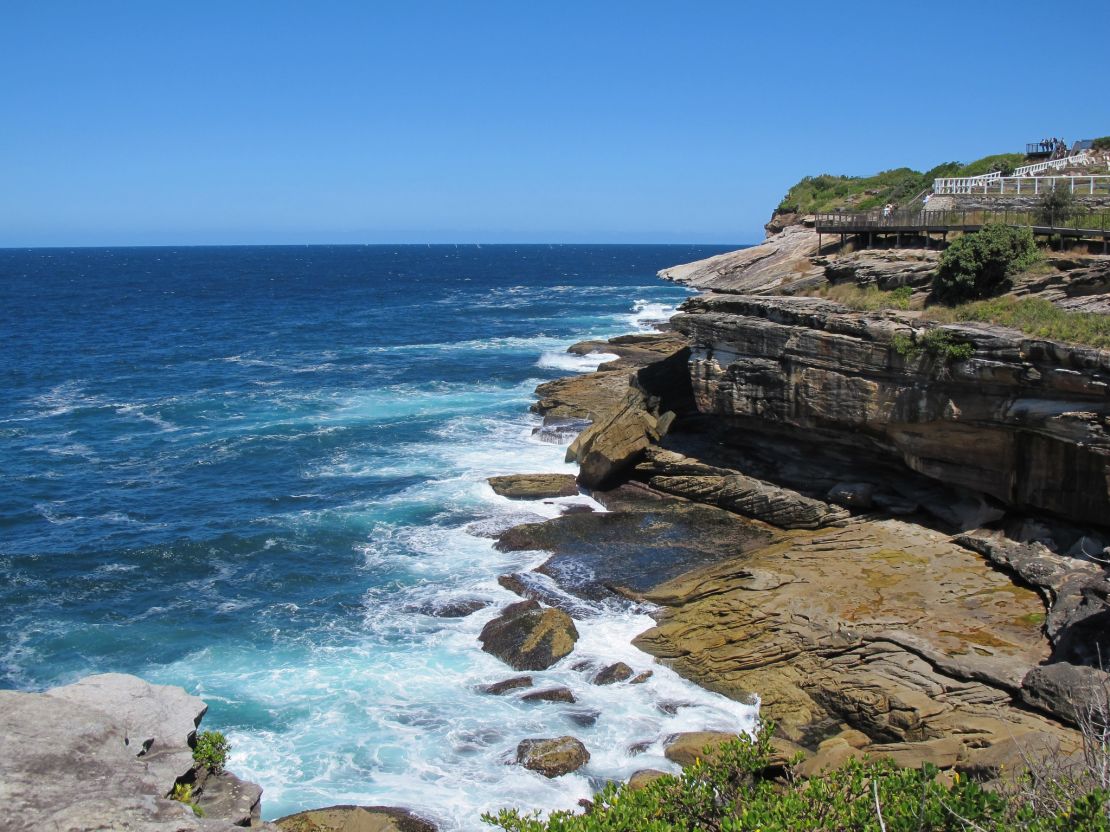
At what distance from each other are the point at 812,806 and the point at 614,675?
1049 cm

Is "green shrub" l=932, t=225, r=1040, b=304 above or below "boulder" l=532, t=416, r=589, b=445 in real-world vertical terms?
above

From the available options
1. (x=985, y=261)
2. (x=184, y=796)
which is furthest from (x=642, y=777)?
(x=985, y=261)

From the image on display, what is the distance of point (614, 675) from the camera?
21.8m

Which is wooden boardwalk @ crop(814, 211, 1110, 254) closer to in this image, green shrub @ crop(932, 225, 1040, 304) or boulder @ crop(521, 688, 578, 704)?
green shrub @ crop(932, 225, 1040, 304)

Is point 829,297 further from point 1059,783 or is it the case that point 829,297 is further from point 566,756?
point 1059,783

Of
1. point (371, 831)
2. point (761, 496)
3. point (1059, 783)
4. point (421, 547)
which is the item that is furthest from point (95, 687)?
point (761, 496)

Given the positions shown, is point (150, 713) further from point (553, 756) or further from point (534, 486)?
point (534, 486)

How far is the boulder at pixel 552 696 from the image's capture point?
2116 cm

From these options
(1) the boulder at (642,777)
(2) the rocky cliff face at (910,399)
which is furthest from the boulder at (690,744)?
(2) the rocky cliff face at (910,399)

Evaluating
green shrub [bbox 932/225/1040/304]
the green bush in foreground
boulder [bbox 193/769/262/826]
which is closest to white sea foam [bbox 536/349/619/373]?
green shrub [bbox 932/225/1040/304]

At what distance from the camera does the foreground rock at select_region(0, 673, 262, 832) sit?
1085 centimetres

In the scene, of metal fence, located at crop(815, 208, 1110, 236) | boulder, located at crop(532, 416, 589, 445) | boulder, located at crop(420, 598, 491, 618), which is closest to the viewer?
boulder, located at crop(420, 598, 491, 618)

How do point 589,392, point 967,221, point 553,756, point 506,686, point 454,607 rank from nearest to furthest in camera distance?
point 553,756 → point 506,686 → point 454,607 → point 967,221 → point 589,392

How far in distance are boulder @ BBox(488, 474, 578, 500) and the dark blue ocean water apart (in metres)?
0.60
